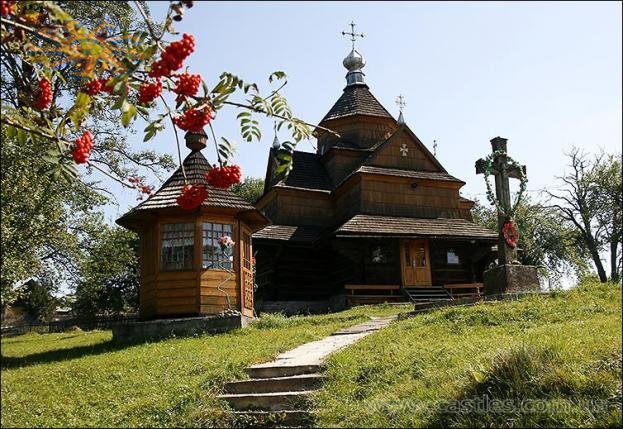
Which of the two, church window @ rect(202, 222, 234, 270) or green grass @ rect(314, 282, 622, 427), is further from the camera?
church window @ rect(202, 222, 234, 270)

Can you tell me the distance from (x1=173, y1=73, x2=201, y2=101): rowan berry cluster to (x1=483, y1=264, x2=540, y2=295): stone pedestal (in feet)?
37.6

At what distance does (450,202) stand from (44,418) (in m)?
20.6

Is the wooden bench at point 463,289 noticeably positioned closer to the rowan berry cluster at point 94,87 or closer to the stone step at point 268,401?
the stone step at point 268,401

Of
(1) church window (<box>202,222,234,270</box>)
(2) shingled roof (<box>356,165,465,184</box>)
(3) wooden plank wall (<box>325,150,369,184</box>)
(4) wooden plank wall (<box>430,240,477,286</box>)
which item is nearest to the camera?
(1) church window (<box>202,222,234,270</box>)

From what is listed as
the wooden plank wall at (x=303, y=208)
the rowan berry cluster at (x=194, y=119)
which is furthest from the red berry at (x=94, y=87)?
the wooden plank wall at (x=303, y=208)

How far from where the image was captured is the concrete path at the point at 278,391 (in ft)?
21.9

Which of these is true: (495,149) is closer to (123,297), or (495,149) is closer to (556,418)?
(556,418)

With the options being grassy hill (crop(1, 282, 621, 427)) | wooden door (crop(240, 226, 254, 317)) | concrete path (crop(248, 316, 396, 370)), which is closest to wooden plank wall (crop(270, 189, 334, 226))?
wooden door (crop(240, 226, 254, 317))

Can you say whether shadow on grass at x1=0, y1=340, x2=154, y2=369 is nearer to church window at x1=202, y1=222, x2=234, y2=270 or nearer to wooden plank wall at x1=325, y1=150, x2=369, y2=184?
church window at x1=202, y1=222, x2=234, y2=270

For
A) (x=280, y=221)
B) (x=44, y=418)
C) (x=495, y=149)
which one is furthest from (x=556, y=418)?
(x=280, y=221)

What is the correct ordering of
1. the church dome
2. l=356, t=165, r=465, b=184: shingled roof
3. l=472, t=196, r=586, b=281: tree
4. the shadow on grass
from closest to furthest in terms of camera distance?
1. the shadow on grass
2. l=356, t=165, r=465, b=184: shingled roof
3. the church dome
4. l=472, t=196, r=586, b=281: tree

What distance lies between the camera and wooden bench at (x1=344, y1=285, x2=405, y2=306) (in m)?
21.0

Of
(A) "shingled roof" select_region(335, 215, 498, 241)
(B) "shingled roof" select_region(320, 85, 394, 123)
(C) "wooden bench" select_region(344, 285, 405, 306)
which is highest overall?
(B) "shingled roof" select_region(320, 85, 394, 123)

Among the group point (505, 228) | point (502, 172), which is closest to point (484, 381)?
point (505, 228)
